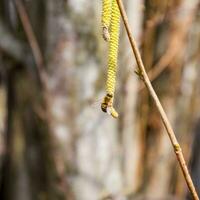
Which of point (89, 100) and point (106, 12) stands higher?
point (106, 12)

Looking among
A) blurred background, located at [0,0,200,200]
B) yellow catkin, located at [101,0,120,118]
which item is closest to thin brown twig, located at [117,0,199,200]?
yellow catkin, located at [101,0,120,118]

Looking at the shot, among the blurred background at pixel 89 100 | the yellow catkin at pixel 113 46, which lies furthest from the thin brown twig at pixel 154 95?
the blurred background at pixel 89 100

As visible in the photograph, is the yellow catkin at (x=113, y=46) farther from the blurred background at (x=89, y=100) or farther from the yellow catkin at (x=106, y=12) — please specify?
the blurred background at (x=89, y=100)

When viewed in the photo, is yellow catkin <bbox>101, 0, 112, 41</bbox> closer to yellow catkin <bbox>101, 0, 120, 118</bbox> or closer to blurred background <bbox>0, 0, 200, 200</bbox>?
yellow catkin <bbox>101, 0, 120, 118</bbox>

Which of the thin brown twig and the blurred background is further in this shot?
the blurred background

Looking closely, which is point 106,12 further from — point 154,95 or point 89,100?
point 89,100

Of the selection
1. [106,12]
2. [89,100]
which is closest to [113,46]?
[106,12]

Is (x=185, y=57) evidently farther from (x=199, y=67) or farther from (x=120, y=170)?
(x=120, y=170)

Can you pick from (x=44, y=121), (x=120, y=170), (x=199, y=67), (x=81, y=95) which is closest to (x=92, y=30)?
(x=81, y=95)
